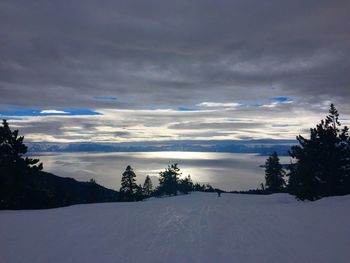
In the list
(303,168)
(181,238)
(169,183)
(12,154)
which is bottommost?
(169,183)

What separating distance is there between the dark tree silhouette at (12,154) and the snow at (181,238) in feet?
56.1

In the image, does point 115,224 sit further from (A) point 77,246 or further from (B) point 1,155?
(B) point 1,155

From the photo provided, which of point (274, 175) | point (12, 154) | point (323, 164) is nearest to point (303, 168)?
point (323, 164)

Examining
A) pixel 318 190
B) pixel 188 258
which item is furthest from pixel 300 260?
pixel 318 190

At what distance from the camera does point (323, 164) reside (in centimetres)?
2803

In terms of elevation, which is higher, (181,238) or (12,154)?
(12,154)

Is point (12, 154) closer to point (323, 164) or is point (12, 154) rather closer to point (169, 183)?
point (323, 164)

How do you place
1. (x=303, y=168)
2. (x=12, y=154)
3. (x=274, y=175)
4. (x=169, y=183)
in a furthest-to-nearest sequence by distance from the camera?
1. (x=169, y=183)
2. (x=274, y=175)
3. (x=12, y=154)
4. (x=303, y=168)

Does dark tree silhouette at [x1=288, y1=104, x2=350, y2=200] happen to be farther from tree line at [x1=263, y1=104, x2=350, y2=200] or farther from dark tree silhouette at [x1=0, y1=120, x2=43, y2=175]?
dark tree silhouette at [x1=0, y1=120, x2=43, y2=175]

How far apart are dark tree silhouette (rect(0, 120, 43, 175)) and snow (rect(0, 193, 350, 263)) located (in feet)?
56.1

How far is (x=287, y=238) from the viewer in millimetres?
9797

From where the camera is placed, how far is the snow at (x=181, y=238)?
8.20 meters

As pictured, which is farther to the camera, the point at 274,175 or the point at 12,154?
the point at 274,175

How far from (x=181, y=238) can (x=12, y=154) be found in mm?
26489
